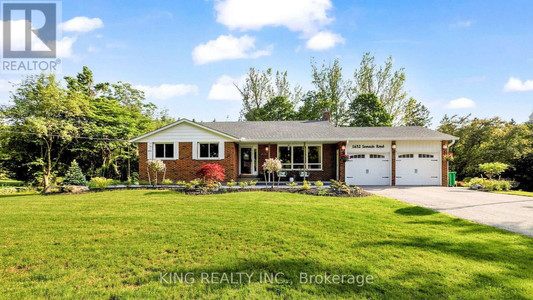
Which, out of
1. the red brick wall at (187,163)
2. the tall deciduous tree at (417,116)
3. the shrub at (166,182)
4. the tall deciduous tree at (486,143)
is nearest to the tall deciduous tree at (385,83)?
the tall deciduous tree at (417,116)

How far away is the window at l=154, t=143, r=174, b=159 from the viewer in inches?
594

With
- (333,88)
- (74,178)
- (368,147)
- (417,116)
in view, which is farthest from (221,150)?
(417,116)

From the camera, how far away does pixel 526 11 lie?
10156mm

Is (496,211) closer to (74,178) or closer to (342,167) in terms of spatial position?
(342,167)

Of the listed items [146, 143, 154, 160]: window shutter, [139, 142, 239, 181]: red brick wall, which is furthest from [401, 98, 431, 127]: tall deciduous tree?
[146, 143, 154, 160]: window shutter

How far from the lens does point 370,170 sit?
1509 cm

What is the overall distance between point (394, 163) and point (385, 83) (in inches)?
724

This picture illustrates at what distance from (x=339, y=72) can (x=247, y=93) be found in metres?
12.0

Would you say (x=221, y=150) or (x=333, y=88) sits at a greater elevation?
(x=333, y=88)

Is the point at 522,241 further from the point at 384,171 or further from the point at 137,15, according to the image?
the point at 137,15

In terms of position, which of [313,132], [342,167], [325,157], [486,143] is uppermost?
[313,132]

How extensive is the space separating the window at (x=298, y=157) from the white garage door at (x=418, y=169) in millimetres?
4933

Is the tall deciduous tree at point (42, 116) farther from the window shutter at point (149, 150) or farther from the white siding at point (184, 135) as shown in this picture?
the white siding at point (184, 135)

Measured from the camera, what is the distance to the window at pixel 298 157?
1614cm
